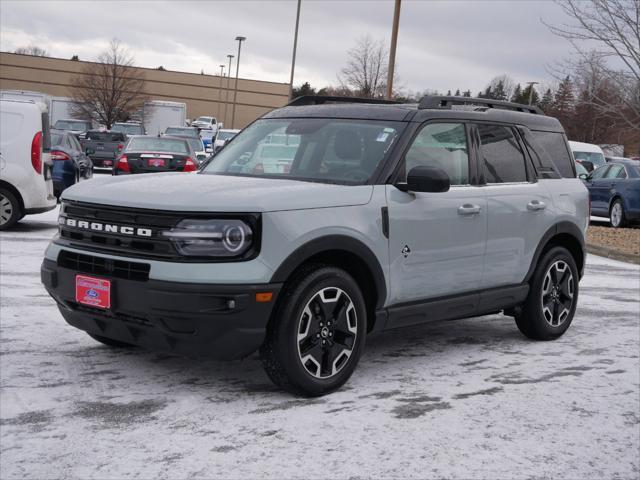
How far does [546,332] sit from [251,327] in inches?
125

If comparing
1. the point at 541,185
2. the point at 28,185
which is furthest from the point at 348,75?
the point at 541,185

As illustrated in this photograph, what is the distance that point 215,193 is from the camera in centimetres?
493

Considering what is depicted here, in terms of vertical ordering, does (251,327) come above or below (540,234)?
below

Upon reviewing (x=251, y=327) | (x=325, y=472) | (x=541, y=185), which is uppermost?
(x=541, y=185)

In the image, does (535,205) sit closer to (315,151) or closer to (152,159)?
(315,151)

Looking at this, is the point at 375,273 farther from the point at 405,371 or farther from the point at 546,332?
the point at 546,332

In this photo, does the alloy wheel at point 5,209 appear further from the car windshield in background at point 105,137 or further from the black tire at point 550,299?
the car windshield in background at point 105,137

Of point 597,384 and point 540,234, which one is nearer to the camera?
point 597,384

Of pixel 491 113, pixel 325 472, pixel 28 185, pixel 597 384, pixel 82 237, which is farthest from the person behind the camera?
pixel 28 185

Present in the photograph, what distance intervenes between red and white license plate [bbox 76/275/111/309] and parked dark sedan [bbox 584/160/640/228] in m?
16.4

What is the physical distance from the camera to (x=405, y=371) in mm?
5934

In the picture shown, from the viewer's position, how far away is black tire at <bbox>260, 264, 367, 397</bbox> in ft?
16.2

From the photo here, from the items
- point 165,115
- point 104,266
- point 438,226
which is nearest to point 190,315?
point 104,266

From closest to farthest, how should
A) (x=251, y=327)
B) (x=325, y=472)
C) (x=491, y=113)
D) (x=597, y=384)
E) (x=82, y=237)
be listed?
(x=325, y=472), (x=251, y=327), (x=82, y=237), (x=597, y=384), (x=491, y=113)
